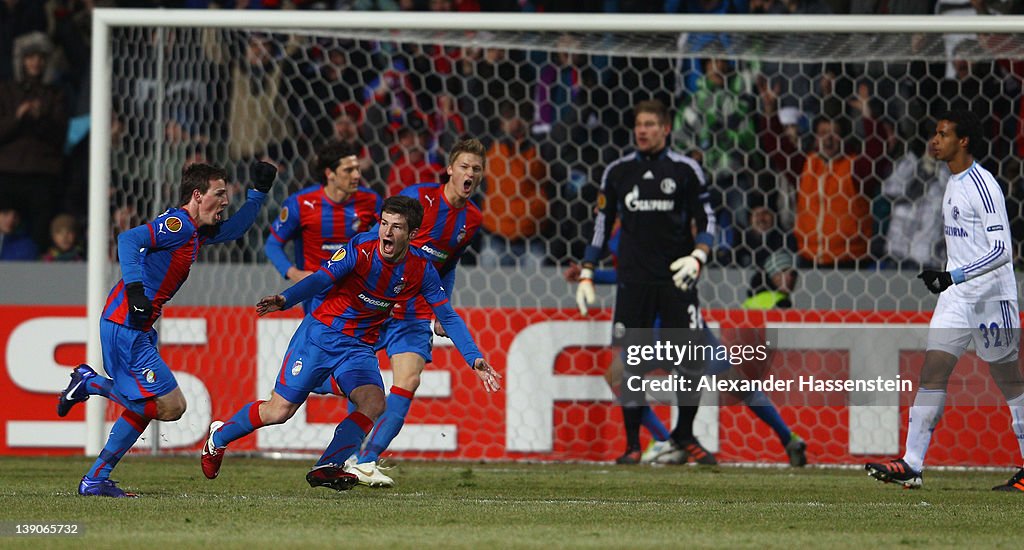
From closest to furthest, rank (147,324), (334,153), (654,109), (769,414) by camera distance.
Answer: (147,324) < (334,153) < (654,109) < (769,414)

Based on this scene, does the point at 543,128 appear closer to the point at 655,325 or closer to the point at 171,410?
the point at 655,325

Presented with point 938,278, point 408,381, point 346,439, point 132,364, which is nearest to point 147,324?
point 132,364

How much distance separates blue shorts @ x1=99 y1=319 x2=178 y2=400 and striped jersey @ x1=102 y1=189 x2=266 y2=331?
0.15 ft

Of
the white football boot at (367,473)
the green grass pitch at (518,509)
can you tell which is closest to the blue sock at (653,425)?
the green grass pitch at (518,509)

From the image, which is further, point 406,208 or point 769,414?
point 769,414

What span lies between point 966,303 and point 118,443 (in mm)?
4306

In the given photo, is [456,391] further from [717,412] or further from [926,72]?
[926,72]

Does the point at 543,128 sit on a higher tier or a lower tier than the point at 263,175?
higher

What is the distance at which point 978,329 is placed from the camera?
8.01m

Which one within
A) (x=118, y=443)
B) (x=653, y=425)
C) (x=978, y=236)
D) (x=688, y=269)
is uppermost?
(x=978, y=236)

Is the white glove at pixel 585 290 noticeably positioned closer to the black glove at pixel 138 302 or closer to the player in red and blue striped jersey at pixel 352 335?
the player in red and blue striped jersey at pixel 352 335

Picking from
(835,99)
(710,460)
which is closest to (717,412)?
(710,460)

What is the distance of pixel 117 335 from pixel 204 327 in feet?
10.7

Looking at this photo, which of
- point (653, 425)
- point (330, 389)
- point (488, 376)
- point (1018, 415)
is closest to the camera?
point (488, 376)
